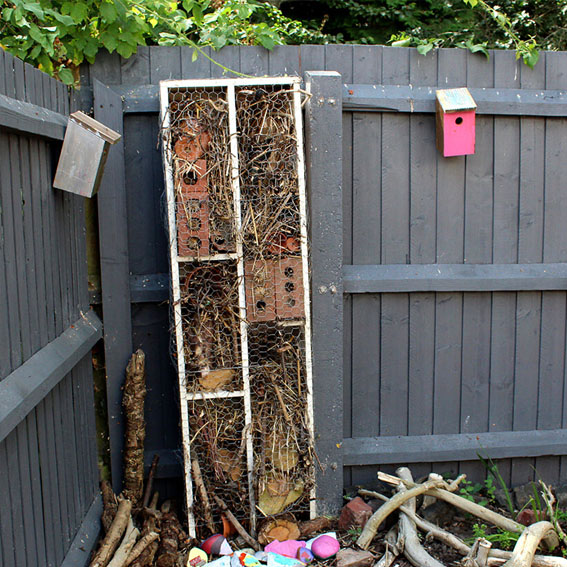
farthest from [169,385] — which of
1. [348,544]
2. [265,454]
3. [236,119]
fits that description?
[236,119]

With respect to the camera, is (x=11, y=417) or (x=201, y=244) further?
(x=201, y=244)

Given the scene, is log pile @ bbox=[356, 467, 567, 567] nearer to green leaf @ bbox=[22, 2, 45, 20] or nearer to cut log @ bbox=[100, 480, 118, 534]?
cut log @ bbox=[100, 480, 118, 534]

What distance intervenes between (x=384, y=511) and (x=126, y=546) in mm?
1113

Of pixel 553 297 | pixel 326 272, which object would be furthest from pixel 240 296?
pixel 553 297

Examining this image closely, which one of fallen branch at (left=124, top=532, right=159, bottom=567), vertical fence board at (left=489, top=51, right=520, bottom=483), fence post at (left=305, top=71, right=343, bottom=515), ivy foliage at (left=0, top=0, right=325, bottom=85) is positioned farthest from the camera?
vertical fence board at (left=489, top=51, right=520, bottom=483)

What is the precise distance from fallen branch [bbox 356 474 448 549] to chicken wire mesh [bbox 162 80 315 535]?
0.31m

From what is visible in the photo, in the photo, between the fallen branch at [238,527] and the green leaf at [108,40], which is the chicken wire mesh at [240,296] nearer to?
the fallen branch at [238,527]

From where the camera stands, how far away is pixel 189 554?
266 centimetres

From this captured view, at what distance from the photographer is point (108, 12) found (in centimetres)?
262

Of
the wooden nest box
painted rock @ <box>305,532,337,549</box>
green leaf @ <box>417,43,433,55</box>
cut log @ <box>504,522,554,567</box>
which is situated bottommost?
painted rock @ <box>305,532,337,549</box>

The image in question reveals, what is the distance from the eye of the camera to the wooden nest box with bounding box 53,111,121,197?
2240mm

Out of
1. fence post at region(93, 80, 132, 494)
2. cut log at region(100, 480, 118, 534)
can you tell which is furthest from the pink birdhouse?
cut log at region(100, 480, 118, 534)

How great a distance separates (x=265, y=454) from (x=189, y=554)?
0.53 meters

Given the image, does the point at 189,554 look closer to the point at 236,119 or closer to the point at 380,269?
the point at 380,269
